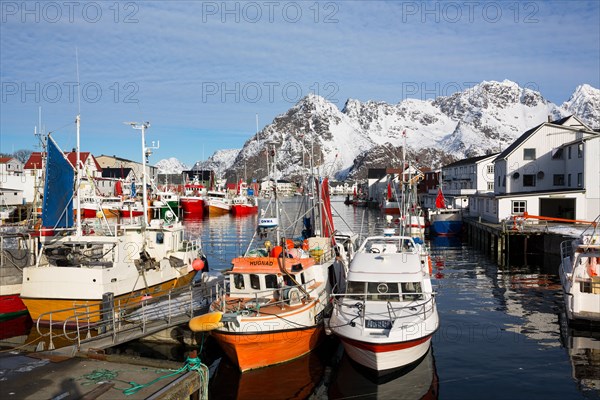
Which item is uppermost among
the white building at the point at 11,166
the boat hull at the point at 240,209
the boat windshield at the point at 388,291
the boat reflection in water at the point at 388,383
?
the white building at the point at 11,166

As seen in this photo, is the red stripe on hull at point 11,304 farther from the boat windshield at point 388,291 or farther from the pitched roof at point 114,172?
the pitched roof at point 114,172

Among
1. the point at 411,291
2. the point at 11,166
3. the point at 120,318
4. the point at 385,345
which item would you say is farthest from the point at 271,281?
the point at 11,166

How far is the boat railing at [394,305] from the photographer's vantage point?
61.1 feet

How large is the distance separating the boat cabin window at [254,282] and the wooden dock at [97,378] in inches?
280

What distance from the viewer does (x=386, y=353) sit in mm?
17422

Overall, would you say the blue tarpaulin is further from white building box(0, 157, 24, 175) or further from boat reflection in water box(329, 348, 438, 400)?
white building box(0, 157, 24, 175)

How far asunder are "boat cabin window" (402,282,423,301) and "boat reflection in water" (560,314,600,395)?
20.1ft

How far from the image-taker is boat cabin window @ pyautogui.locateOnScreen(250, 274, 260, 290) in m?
21.2

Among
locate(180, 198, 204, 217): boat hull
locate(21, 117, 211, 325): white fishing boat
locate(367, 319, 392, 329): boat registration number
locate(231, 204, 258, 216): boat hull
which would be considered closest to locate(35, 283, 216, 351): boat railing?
locate(21, 117, 211, 325): white fishing boat

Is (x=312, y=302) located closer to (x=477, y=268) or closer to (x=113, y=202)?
(x=477, y=268)

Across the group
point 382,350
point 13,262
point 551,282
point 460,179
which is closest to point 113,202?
point 460,179

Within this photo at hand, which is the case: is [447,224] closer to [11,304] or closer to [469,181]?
[469,181]

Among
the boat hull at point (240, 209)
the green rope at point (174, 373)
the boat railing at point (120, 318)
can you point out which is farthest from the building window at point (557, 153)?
the boat hull at point (240, 209)

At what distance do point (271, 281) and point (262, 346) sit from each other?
2.99 metres
